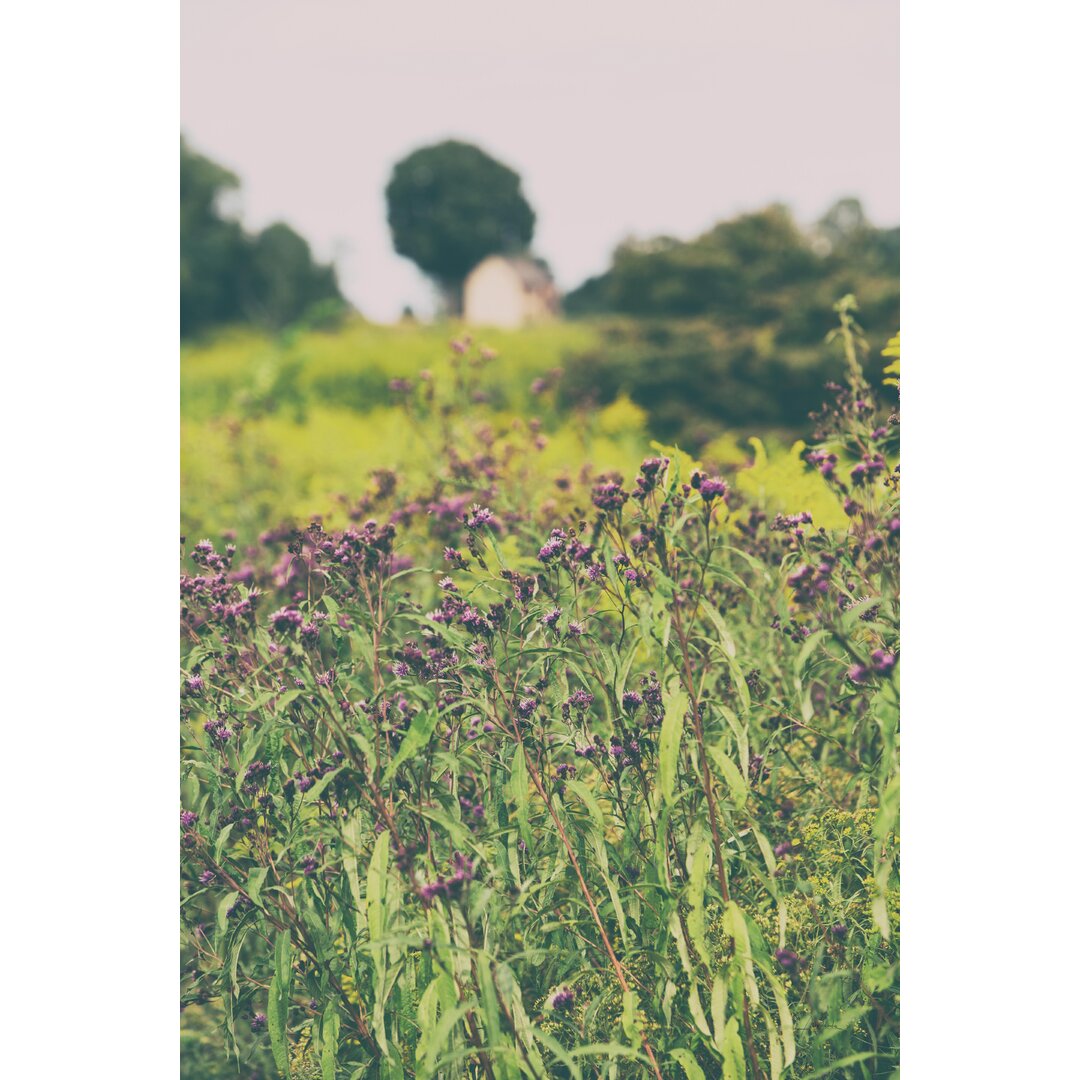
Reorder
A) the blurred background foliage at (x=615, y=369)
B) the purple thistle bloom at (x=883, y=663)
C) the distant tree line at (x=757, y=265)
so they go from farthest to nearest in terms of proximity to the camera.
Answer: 1. the distant tree line at (x=757, y=265)
2. the blurred background foliage at (x=615, y=369)
3. the purple thistle bloom at (x=883, y=663)

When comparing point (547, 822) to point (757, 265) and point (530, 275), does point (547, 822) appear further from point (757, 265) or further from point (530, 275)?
point (530, 275)

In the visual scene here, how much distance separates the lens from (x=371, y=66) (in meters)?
3.12

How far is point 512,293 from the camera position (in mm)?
27219

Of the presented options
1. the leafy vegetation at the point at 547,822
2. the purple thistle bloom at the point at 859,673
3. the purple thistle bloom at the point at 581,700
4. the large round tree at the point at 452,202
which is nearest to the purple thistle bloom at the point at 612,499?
the leafy vegetation at the point at 547,822

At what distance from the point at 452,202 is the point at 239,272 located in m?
11.7

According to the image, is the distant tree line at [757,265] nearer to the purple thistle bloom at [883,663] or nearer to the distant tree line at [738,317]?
the distant tree line at [738,317]

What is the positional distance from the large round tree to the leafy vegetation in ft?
36.7

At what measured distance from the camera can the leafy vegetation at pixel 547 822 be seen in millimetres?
1661

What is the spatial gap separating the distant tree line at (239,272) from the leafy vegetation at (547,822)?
62.0 ft

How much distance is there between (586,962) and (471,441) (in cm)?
278

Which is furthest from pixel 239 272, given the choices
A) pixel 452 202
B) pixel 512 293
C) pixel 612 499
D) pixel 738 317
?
pixel 612 499
